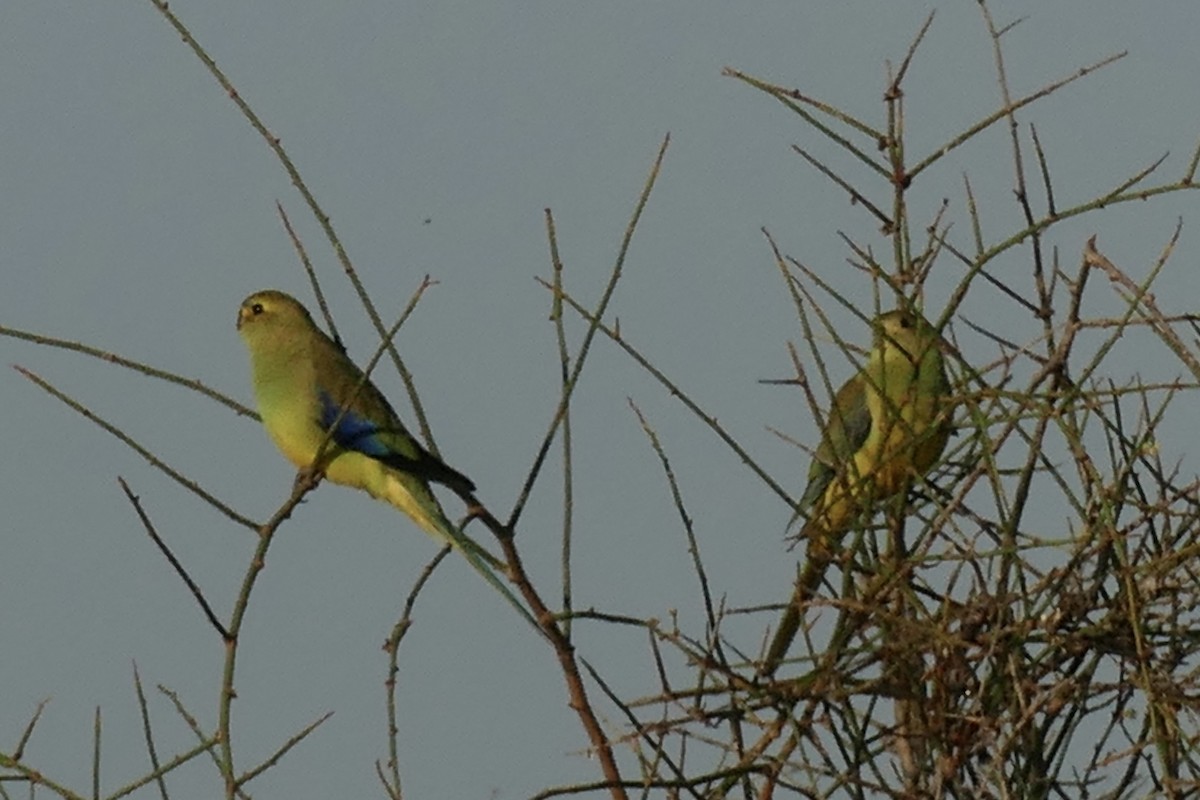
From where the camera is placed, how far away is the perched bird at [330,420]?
21.9 feet

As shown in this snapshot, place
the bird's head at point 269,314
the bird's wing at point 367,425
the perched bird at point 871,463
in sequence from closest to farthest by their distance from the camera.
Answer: the perched bird at point 871,463 → the bird's wing at point 367,425 → the bird's head at point 269,314

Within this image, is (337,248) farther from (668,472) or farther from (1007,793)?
(1007,793)

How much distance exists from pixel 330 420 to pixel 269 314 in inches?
36.6

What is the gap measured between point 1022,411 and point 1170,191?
52cm

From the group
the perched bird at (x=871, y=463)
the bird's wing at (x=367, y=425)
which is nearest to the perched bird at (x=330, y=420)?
the bird's wing at (x=367, y=425)

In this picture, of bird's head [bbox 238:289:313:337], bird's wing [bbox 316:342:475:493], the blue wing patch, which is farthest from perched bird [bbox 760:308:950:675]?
bird's head [bbox 238:289:313:337]

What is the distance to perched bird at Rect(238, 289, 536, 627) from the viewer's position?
6.68 metres

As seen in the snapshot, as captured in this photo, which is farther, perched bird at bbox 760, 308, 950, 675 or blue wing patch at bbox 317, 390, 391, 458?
blue wing patch at bbox 317, 390, 391, 458

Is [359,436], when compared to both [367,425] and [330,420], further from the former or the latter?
[330,420]

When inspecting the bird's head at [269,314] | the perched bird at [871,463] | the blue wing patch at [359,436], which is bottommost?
the perched bird at [871,463]

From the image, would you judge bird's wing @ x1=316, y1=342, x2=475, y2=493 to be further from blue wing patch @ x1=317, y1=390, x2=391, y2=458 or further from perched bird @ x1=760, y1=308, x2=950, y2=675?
perched bird @ x1=760, y1=308, x2=950, y2=675

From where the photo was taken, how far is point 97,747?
350 centimetres

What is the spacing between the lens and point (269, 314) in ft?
25.3

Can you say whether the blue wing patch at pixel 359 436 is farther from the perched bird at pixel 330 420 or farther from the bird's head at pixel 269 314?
the bird's head at pixel 269 314
